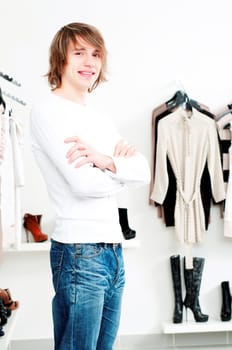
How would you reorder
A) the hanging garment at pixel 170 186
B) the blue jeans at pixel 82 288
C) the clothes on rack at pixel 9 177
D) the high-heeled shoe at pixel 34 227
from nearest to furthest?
the blue jeans at pixel 82 288 < the clothes on rack at pixel 9 177 < the high-heeled shoe at pixel 34 227 < the hanging garment at pixel 170 186

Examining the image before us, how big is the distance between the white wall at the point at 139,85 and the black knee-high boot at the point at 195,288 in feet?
0.42

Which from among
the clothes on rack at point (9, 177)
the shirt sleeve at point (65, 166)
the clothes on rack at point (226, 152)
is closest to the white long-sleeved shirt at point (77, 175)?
the shirt sleeve at point (65, 166)

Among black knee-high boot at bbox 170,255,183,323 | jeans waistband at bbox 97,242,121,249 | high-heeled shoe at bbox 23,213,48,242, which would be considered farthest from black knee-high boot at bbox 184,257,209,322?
jeans waistband at bbox 97,242,121,249

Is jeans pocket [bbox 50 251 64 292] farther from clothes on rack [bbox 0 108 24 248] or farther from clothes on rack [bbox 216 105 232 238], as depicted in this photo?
clothes on rack [bbox 216 105 232 238]

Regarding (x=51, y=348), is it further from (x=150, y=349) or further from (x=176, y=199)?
(x=176, y=199)

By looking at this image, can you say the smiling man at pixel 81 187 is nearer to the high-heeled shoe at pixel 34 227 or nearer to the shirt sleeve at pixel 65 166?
the shirt sleeve at pixel 65 166

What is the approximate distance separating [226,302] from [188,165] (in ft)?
3.10

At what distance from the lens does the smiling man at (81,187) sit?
1.38 meters

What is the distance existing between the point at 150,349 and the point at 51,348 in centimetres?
65

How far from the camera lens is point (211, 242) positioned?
3.45 m

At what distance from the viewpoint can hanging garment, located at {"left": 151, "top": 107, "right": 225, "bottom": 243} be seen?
324 cm

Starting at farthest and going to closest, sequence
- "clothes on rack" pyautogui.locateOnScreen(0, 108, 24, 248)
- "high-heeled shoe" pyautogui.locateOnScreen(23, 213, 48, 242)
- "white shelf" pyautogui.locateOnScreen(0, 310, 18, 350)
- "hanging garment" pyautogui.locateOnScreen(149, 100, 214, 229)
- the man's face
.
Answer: "hanging garment" pyautogui.locateOnScreen(149, 100, 214, 229) < "high-heeled shoe" pyautogui.locateOnScreen(23, 213, 48, 242) < "clothes on rack" pyautogui.locateOnScreen(0, 108, 24, 248) < "white shelf" pyautogui.locateOnScreen(0, 310, 18, 350) < the man's face

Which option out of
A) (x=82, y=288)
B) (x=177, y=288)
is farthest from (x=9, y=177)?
(x=177, y=288)

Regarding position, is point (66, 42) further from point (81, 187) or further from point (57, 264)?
point (57, 264)
